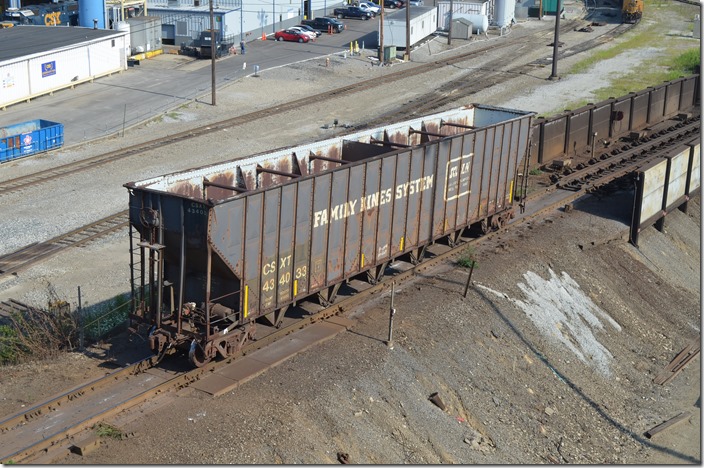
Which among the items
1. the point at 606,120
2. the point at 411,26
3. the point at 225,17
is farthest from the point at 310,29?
the point at 606,120

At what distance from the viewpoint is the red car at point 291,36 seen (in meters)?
70.1

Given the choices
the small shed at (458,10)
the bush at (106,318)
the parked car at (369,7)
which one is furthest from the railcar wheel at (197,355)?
the parked car at (369,7)

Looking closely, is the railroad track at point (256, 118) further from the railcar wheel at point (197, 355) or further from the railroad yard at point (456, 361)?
the railcar wheel at point (197, 355)

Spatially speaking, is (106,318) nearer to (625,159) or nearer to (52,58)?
(625,159)

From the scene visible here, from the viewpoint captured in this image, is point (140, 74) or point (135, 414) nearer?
point (135, 414)

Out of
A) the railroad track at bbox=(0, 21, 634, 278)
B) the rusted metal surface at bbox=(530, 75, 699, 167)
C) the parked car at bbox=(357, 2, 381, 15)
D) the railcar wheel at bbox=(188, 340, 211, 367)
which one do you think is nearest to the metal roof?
the railroad track at bbox=(0, 21, 634, 278)

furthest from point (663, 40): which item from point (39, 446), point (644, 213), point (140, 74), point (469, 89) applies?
point (39, 446)

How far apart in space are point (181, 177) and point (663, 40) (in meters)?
63.8

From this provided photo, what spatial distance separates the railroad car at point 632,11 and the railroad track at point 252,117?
11.6m

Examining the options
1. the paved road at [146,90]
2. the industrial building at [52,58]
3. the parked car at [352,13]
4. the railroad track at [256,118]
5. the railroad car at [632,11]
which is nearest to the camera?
the railroad track at [256,118]

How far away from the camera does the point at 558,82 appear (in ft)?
194

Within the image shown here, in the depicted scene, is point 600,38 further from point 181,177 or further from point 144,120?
point 181,177

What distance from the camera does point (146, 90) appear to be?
5372 centimetres

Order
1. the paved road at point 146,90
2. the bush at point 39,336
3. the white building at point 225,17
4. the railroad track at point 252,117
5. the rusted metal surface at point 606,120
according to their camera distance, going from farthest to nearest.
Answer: the white building at point 225,17
the paved road at point 146,90
the rusted metal surface at point 606,120
the railroad track at point 252,117
the bush at point 39,336
